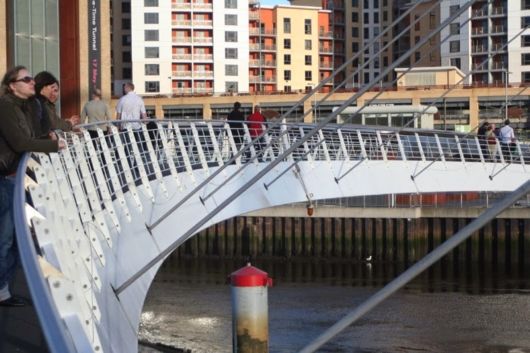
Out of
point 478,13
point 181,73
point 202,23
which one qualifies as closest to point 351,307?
point 478,13

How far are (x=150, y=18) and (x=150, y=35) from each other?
70.9 inches

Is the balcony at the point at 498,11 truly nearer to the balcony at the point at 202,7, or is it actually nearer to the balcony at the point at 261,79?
the balcony at the point at 261,79

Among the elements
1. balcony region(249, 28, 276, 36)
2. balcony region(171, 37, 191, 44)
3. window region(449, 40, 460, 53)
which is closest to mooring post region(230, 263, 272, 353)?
window region(449, 40, 460, 53)

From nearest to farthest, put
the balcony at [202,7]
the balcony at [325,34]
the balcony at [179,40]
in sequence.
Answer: the balcony at [202,7] < the balcony at [179,40] < the balcony at [325,34]

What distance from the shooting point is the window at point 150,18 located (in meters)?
117

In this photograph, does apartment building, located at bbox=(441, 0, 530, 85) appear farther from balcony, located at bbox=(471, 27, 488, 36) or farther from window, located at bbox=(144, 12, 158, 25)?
window, located at bbox=(144, 12, 158, 25)

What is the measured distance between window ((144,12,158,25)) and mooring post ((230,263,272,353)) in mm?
110467

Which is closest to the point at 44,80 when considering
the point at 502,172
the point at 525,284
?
the point at 502,172

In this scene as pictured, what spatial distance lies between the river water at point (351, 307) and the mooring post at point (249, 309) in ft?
29.4

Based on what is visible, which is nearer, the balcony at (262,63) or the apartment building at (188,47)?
the apartment building at (188,47)

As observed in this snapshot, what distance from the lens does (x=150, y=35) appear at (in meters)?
117

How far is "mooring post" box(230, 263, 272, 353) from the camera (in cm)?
795

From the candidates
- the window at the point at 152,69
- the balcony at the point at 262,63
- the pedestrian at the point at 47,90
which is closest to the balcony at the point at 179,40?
the window at the point at 152,69

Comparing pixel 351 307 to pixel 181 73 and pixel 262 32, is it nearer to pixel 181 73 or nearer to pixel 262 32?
pixel 181 73
